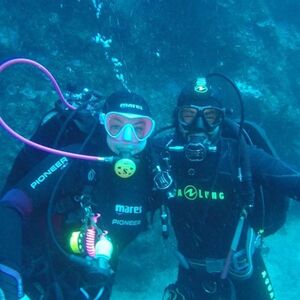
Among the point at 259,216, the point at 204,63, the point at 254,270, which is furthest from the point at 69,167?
the point at 204,63

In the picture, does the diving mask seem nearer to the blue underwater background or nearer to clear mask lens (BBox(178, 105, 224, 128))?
clear mask lens (BBox(178, 105, 224, 128))

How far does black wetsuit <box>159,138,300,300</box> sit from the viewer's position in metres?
3.66

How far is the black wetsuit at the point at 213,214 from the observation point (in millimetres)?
3664

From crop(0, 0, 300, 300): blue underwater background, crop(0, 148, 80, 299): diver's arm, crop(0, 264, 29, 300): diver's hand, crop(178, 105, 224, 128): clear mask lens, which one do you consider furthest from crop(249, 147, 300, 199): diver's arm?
crop(0, 0, 300, 300): blue underwater background

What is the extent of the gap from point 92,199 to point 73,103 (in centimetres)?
115

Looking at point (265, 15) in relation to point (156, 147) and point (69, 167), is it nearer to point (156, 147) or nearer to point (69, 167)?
point (156, 147)

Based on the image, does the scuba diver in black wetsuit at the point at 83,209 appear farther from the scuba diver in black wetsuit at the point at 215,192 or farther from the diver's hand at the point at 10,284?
the scuba diver in black wetsuit at the point at 215,192

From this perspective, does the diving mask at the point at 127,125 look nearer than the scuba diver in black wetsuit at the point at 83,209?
No

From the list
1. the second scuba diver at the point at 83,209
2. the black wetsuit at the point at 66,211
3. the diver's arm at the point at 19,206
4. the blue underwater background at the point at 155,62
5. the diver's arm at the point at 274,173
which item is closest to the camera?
the diver's arm at the point at 19,206

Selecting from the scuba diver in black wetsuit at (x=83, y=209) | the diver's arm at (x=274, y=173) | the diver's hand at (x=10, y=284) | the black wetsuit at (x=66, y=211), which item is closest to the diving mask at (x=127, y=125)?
the scuba diver in black wetsuit at (x=83, y=209)

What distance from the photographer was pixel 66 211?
3.31m

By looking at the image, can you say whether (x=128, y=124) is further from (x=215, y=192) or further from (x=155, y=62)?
(x=155, y=62)

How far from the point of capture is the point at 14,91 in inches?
320

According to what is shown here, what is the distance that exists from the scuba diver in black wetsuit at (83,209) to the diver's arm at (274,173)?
1092 millimetres
